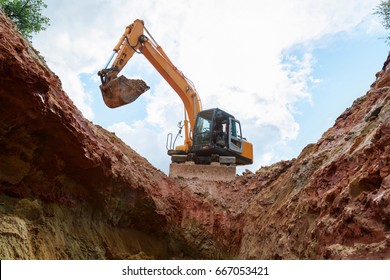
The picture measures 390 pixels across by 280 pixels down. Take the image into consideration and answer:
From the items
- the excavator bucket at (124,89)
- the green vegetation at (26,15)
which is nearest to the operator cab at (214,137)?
the excavator bucket at (124,89)

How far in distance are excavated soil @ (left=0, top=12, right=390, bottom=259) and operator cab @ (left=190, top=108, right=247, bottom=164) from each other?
5879 millimetres

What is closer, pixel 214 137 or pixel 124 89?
pixel 124 89

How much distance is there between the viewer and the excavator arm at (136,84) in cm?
1706

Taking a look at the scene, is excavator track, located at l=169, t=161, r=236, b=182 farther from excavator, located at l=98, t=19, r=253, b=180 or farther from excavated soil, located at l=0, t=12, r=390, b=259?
excavated soil, located at l=0, t=12, r=390, b=259

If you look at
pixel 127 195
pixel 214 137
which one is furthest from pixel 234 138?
pixel 127 195

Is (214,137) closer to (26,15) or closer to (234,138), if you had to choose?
(234,138)

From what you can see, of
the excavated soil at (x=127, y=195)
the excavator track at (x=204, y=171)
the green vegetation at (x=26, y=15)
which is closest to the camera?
the excavated soil at (x=127, y=195)

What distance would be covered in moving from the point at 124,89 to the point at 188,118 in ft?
17.9

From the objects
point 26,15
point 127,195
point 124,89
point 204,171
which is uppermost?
point 26,15

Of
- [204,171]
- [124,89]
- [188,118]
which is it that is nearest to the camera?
[124,89]

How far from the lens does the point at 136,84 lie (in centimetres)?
1705

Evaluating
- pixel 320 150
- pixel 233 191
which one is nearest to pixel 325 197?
pixel 320 150

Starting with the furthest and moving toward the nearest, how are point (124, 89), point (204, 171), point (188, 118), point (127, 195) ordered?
point (188, 118) → point (204, 171) → point (124, 89) → point (127, 195)

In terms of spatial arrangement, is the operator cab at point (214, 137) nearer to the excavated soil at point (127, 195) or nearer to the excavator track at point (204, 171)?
the excavator track at point (204, 171)
